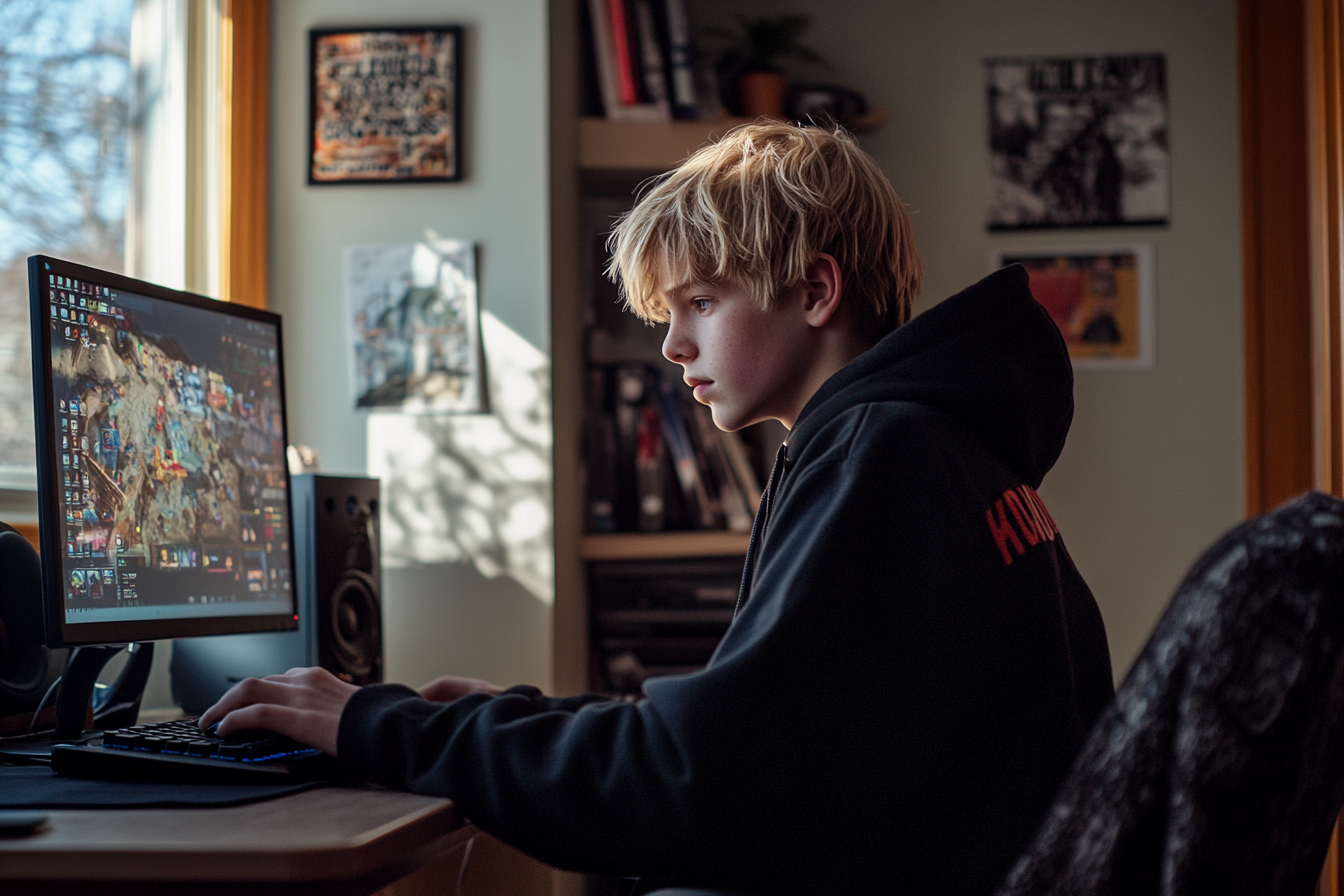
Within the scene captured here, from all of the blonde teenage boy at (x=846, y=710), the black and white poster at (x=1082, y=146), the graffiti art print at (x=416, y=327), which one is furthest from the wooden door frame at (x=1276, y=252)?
the blonde teenage boy at (x=846, y=710)

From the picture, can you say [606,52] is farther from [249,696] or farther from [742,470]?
[249,696]

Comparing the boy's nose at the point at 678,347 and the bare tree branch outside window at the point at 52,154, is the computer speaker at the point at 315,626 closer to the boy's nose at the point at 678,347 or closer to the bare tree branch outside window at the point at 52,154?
the bare tree branch outside window at the point at 52,154

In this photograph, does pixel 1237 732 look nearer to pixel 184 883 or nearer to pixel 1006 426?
pixel 1006 426

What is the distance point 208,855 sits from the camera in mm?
686

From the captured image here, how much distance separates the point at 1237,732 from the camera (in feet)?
1.95

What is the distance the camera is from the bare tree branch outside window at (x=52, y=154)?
1620mm

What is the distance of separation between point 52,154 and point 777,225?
1.27m

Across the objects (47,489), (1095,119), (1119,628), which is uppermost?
(1095,119)

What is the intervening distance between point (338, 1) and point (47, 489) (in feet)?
4.51

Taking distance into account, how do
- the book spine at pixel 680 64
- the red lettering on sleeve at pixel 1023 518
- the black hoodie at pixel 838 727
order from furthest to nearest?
the book spine at pixel 680 64
the red lettering on sleeve at pixel 1023 518
the black hoodie at pixel 838 727

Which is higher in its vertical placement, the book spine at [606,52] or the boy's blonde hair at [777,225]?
the book spine at [606,52]

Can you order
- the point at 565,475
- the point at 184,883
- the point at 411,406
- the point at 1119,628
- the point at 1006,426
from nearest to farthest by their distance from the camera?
the point at 184,883
the point at 1006,426
the point at 411,406
the point at 565,475
the point at 1119,628

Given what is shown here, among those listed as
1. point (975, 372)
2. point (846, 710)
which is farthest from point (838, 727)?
point (975, 372)

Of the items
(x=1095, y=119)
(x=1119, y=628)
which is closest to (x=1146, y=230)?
(x=1095, y=119)
